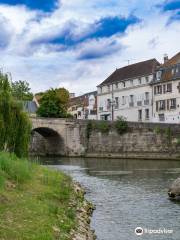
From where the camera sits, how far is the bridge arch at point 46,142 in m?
72.6

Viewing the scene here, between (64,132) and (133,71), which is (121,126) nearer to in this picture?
(64,132)

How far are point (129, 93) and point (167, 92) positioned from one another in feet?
31.8

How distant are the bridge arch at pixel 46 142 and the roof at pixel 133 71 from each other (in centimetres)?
1466

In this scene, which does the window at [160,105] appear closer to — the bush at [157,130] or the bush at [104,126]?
the bush at [104,126]

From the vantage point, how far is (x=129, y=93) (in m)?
79.4

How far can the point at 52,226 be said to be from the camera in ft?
39.4

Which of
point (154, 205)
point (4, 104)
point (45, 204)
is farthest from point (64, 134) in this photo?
point (45, 204)

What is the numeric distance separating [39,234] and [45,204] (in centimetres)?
405

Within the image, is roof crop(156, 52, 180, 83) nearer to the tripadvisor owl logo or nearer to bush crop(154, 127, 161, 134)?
bush crop(154, 127, 161, 134)

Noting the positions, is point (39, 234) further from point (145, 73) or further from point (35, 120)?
point (145, 73)

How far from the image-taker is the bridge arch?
72.6 m

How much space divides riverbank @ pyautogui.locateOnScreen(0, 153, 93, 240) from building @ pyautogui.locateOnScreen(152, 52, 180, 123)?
1995 inches

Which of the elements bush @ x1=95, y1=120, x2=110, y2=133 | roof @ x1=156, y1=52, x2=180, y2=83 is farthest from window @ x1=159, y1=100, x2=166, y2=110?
bush @ x1=95, y1=120, x2=110, y2=133

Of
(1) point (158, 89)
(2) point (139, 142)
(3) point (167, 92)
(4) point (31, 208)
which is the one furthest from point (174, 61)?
(4) point (31, 208)
